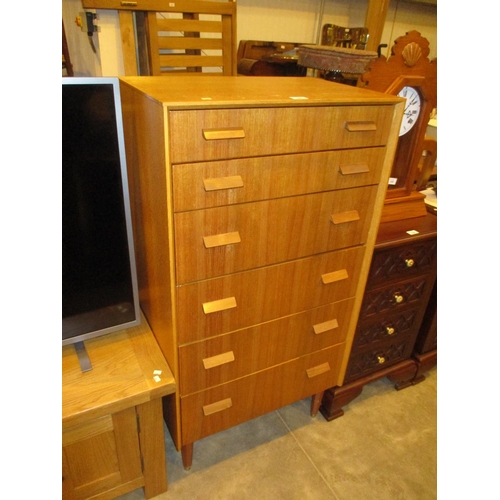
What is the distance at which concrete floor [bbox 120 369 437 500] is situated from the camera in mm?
1282

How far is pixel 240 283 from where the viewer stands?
40.1 inches

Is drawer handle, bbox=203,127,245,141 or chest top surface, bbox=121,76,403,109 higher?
chest top surface, bbox=121,76,403,109

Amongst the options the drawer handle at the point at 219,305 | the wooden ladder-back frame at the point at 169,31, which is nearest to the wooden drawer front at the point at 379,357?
the drawer handle at the point at 219,305

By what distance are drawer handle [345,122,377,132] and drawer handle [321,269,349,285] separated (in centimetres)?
43

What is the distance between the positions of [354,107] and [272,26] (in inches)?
113

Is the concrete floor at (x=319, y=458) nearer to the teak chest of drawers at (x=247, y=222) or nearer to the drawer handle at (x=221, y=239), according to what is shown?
the teak chest of drawers at (x=247, y=222)

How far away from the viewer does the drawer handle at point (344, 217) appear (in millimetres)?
1054

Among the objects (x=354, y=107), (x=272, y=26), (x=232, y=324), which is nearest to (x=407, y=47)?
(x=354, y=107)

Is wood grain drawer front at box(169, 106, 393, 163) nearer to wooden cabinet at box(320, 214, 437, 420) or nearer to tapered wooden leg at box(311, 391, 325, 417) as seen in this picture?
wooden cabinet at box(320, 214, 437, 420)

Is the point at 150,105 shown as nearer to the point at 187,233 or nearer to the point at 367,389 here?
the point at 187,233

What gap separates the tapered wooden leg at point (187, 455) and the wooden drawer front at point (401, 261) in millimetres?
842

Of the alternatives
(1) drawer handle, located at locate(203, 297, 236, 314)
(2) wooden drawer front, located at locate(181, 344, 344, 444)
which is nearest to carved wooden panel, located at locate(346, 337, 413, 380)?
(2) wooden drawer front, located at locate(181, 344, 344, 444)

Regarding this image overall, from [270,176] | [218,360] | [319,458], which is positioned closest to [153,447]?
[218,360]

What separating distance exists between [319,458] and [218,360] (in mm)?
649
